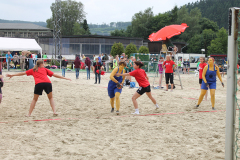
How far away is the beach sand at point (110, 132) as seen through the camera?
13.8 feet

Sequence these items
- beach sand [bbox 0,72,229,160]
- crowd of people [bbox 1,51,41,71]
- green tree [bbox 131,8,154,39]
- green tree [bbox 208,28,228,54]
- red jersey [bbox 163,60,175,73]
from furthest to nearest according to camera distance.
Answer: green tree [bbox 131,8,154,39], green tree [bbox 208,28,228,54], crowd of people [bbox 1,51,41,71], red jersey [bbox 163,60,175,73], beach sand [bbox 0,72,229,160]

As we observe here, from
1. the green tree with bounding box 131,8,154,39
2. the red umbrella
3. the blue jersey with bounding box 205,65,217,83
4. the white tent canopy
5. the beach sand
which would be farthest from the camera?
the green tree with bounding box 131,8,154,39

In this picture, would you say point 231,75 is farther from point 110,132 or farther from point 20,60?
point 20,60

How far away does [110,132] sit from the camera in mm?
5465

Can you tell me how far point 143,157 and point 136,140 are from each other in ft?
2.90

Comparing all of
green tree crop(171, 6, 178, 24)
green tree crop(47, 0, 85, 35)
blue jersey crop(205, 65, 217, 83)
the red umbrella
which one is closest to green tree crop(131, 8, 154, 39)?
green tree crop(171, 6, 178, 24)

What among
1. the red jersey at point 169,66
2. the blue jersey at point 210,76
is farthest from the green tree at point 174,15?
the blue jersey at point 210,76

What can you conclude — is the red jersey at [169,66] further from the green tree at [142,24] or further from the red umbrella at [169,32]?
the green tree at [142,24]

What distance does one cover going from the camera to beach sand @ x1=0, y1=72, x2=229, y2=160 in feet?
13.8

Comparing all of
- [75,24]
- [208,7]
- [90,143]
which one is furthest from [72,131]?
[208,7]

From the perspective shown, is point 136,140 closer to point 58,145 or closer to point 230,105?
point 58,145

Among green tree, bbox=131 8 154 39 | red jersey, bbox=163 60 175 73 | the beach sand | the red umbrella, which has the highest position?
green tree, bbox=131 8 154 39

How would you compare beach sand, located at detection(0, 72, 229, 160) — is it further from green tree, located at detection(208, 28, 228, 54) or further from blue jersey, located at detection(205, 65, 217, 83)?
green tree, located at detection(208, 28, 228, 54)

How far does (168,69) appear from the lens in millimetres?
12359
